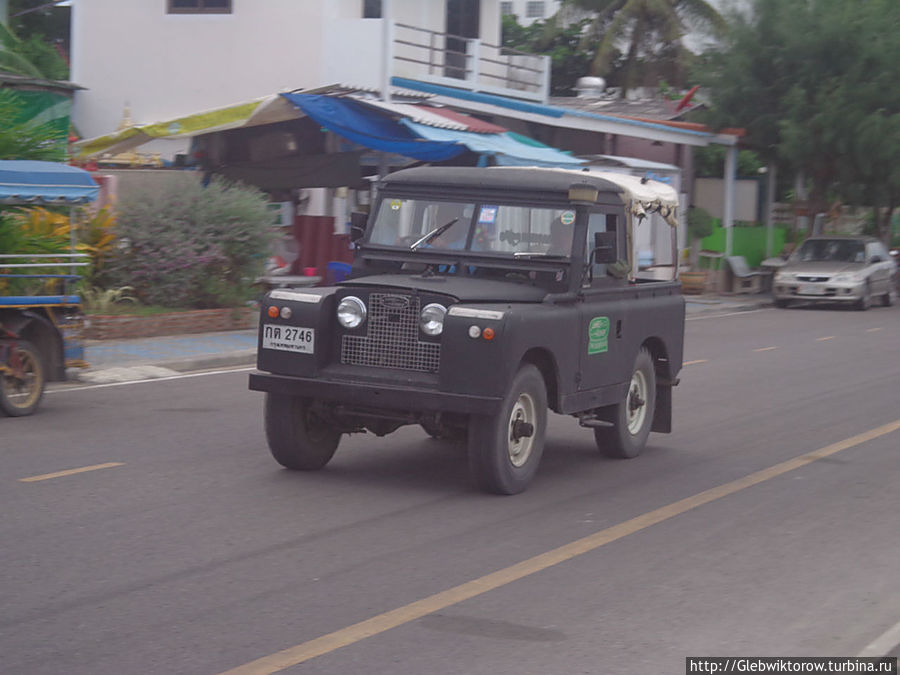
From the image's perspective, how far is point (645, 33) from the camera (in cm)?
4469

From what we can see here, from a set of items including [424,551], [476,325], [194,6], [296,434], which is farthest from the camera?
[194,6]

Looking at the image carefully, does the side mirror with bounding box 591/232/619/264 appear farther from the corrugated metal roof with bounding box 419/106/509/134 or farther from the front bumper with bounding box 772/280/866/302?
the front bumper with bounding box 772/280/866/302

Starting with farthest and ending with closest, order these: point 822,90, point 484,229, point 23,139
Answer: point 822,90, point 23,139, point 484,229

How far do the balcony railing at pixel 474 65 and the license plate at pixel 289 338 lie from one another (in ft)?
61.4

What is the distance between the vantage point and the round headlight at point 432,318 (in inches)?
315

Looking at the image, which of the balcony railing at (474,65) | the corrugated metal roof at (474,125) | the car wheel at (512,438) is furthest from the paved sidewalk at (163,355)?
the balcony railing at (474,65)

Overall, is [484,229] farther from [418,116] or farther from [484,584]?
[418,116]

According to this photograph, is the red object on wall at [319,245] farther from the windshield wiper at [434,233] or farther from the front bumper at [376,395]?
the front bumper at [376,395]

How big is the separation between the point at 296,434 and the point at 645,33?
38.7 m

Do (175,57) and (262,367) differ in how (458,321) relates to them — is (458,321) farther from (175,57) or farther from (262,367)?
(175,57)

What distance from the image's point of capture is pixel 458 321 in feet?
25.6

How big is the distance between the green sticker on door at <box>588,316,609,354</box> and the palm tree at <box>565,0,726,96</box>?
33.8m

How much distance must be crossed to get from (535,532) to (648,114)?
30.2m

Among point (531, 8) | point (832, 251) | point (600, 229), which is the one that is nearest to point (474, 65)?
point (832, 251)
